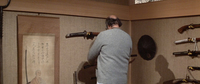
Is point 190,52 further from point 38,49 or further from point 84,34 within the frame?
point 38,49

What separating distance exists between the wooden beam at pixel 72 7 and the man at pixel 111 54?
104cm

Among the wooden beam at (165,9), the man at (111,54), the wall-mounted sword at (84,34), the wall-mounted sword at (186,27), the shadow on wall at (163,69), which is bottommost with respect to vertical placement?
the shadow on wall at (163,69)

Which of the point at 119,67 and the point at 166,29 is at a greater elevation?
the point at 166,29

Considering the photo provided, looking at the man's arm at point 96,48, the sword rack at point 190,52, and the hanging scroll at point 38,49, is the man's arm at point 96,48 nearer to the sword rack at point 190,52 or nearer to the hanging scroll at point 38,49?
the hanging scroll at point 38,49

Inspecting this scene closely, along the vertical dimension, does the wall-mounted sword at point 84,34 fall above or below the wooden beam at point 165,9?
below

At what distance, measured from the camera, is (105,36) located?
287 centimetres

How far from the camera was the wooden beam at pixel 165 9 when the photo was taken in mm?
3757

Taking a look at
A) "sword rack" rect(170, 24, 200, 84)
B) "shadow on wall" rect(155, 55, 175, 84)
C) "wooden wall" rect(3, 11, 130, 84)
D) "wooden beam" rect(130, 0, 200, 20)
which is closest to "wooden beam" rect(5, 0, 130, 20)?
"wooden wall" rect(3, 11, 130, 84)

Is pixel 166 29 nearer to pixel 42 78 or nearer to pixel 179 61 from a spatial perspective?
pixel 179 61

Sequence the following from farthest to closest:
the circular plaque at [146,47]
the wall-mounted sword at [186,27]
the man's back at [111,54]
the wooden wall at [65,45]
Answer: the circular plaque at [146,47] < the wall-mounted sword at [186,27] < the wooden wall at [65,45] < the man's back at [111,54]

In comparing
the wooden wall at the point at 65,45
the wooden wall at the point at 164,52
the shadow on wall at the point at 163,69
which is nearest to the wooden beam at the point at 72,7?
the wooden wall at the point at 65,45

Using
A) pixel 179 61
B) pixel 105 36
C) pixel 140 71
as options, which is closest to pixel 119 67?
pixel 105 36

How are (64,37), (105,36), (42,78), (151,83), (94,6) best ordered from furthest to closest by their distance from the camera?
(151,83), (94,6), (64,37), (42,78), (105,36)

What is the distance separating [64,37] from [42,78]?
2.28 feet
